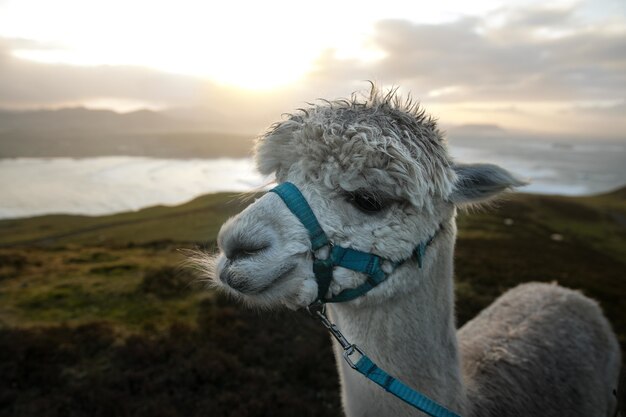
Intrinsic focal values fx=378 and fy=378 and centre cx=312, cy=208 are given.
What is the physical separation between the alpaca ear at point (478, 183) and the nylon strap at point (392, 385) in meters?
1.37

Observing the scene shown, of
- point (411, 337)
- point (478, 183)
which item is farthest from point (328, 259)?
point (478, 183)

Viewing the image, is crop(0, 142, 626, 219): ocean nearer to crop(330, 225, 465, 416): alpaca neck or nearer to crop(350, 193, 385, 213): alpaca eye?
crop(330, 225, 465, 416): alpaca neck

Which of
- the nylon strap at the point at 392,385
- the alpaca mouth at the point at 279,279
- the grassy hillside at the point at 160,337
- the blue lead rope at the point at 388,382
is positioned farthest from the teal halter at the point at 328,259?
the grassy hillside at the point at 160,337

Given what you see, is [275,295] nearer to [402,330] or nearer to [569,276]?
[402,330]

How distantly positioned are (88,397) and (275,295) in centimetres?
719

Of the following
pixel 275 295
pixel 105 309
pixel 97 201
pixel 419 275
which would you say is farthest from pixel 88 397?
pixel 97 201

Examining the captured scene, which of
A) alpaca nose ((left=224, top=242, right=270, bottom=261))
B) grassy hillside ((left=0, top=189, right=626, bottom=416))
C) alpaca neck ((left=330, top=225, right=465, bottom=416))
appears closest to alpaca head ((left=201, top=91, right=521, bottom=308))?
alpaca nose ((left=224, top=242, right=270, bottom=261))

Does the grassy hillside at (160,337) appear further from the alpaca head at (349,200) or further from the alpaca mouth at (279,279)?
the alpaca mouth at (279,279)

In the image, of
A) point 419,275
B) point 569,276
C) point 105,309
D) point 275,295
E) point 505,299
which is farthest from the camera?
point 569,276

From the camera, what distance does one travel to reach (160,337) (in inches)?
393

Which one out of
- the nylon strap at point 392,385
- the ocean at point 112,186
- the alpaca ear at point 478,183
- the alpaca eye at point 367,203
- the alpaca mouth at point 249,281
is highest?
the alpaca ear at point 478,183

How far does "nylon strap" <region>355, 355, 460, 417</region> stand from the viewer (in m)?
2.69

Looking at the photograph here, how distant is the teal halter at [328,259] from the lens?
2.54 meters

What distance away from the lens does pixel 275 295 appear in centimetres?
248
